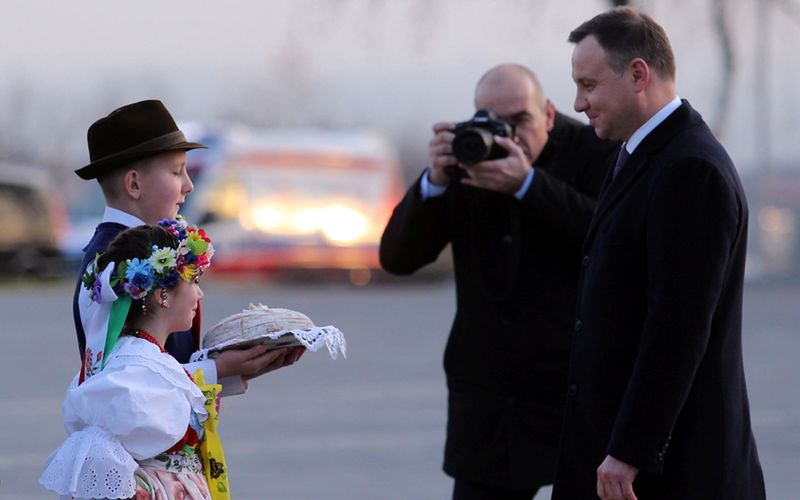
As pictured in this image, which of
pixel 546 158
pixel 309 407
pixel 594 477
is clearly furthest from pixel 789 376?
pixel 594 477

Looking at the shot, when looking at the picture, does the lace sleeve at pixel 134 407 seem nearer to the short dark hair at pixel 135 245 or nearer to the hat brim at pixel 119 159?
the short dark hair at pixel 135 245

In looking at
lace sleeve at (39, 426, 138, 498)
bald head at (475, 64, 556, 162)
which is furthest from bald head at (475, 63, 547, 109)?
lace sleeve at (39, 426, 138, 498)

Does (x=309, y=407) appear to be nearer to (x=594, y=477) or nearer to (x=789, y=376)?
(x=789, y=376)

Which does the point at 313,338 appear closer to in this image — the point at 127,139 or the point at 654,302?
the point at 127,139

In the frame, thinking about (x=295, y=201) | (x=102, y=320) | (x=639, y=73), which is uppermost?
(x=639, y=73)

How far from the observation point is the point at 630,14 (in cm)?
364

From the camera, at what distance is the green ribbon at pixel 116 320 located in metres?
3.59

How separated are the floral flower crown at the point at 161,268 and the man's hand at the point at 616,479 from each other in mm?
1099

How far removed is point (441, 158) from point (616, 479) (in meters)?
1.72

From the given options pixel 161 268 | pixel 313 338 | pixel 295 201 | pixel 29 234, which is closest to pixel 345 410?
pixel 313 338

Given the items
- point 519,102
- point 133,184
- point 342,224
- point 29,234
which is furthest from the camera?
point 29,234

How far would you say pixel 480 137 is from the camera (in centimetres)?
470

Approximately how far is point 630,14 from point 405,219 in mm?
1508

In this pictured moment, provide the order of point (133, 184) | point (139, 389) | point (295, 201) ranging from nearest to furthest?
1. point (139, 389)
2. point (133, 184)
3. point (295, 201)
